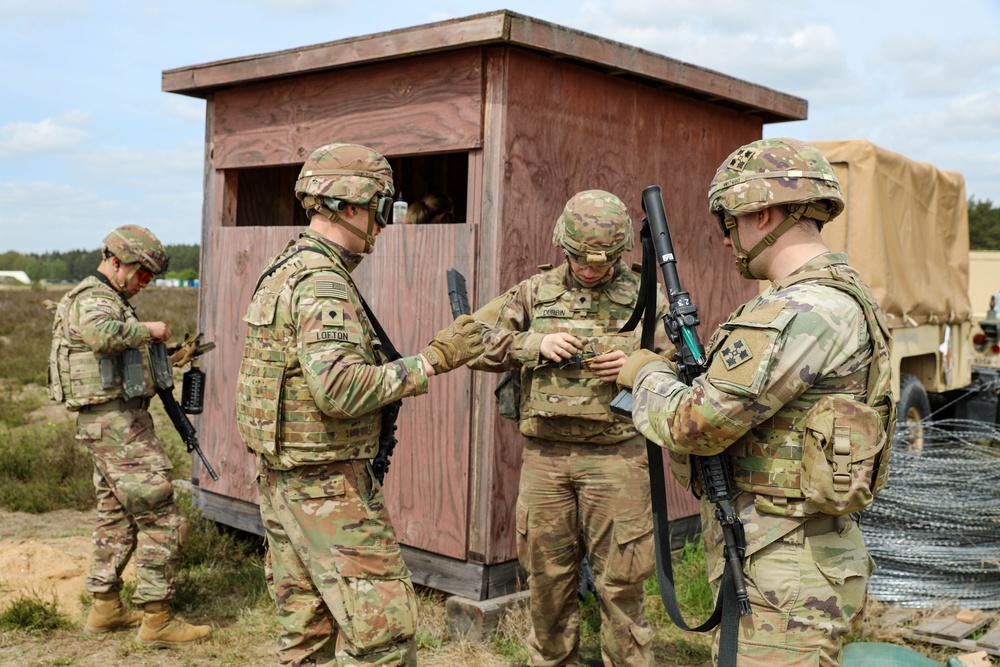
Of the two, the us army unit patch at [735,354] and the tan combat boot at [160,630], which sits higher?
the us army unit patch at [735,354]

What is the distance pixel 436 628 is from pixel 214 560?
6.27ft

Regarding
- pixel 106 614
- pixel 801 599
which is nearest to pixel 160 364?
pixel 106 614

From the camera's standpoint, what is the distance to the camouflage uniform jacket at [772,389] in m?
2.41

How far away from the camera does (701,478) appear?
2.70 m

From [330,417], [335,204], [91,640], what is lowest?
[91,640]

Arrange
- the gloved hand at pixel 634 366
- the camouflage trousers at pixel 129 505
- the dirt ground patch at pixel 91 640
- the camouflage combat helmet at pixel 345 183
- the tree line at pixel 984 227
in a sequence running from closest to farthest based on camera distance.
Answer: the gloved hand at pixel 634 366, the camouflage combat helmet at pixel 345 183, the dirt ground patch at pixel 91 640, the camouflage trousers at pixel 129 505, the tree line at pixel 984 227

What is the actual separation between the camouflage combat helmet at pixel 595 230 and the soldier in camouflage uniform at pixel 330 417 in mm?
874

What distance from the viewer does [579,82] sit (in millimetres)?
5090

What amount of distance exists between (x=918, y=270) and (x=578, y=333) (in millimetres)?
5232

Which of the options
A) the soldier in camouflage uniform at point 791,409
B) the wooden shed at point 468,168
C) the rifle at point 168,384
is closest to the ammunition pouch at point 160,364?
the rifle at point 168,384

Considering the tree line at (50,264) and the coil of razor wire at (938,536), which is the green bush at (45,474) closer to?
the coil of razor wire at (938,536)

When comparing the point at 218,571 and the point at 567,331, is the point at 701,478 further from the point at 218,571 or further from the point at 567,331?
the point at 218,571

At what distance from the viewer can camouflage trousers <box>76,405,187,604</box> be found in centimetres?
504

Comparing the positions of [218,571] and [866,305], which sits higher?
[866,305]
